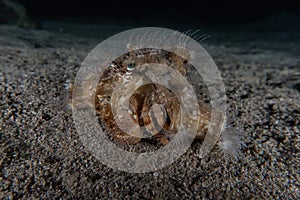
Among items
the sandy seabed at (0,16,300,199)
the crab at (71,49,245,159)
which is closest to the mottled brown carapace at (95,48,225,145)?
the crab at (71,49,245,159)

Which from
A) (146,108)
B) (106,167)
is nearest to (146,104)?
(146,108)

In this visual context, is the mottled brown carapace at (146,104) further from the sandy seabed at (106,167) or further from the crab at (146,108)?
the sandy seabed at (106,167)

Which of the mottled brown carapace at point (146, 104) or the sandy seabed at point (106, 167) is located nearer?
the sandy seabed at point (106, 167)

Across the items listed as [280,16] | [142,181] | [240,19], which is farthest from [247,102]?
[280,16]

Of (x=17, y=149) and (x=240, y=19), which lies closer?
(x=17, y=149)

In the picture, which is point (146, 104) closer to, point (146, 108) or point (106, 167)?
point (146, 108)

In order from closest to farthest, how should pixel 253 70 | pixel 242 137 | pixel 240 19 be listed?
pixel 242 137 < pixel 253 70 < pixel 240 19

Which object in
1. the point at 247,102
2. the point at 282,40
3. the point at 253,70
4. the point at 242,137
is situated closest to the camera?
the point at 242,137

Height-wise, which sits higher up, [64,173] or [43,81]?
[43,81]

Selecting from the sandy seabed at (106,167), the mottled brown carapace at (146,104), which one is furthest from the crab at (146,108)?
the sandy seabed at (106,167)

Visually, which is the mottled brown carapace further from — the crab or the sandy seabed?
the sandy seabed

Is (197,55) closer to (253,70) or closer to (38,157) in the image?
(38,157)
